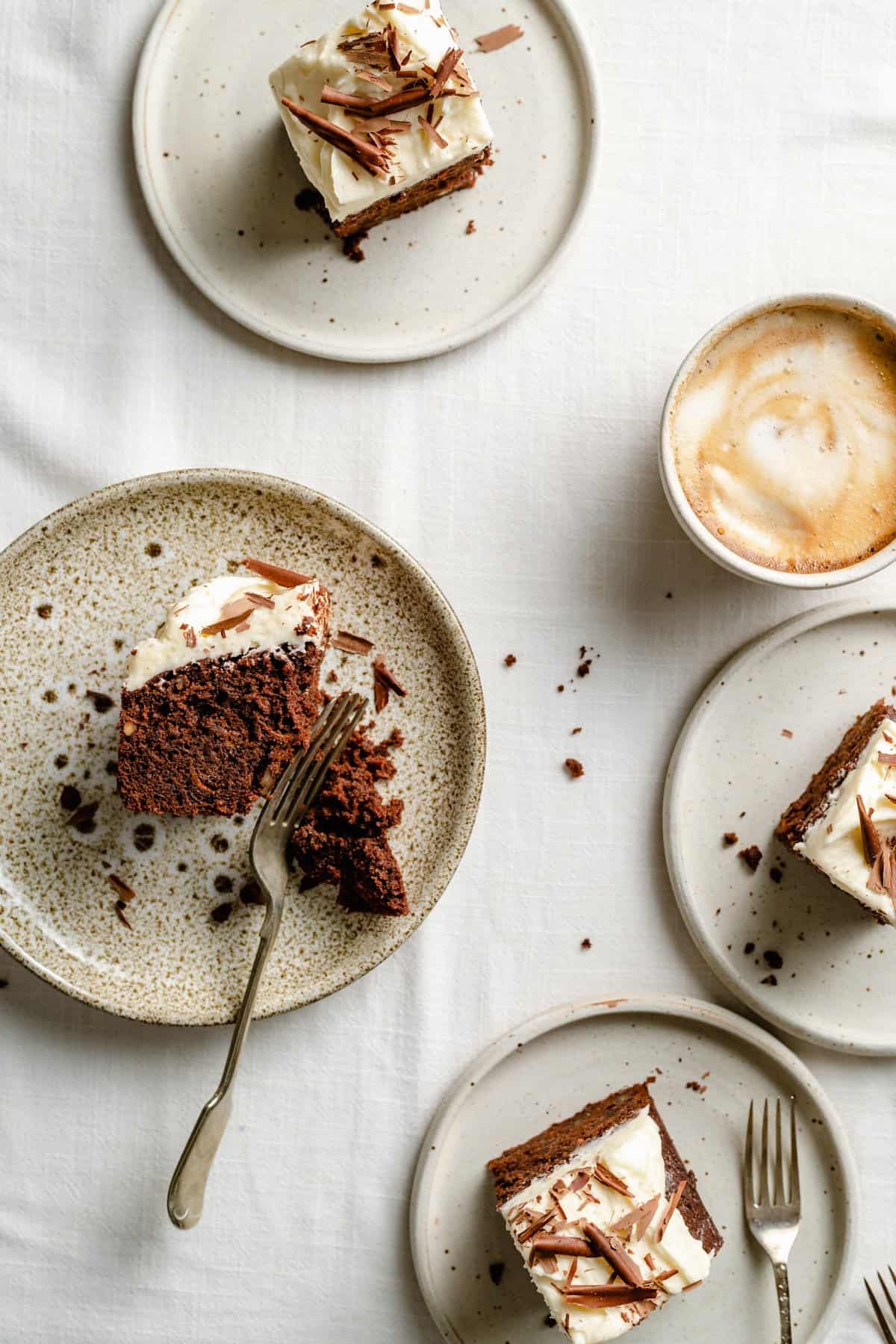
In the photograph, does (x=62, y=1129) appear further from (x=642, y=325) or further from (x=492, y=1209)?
(x=642, y=325)

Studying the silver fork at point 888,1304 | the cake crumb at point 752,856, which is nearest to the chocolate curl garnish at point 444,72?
the cake crumb at point 752,856

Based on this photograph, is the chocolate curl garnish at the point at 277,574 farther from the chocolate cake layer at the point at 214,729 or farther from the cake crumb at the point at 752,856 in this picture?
the cake crumb at the point at 752,856

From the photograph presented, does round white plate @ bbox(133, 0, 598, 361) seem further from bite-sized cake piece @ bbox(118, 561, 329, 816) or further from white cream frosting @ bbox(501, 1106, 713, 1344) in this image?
white cream frosting @ bbox(501, 1106, 713, 1344)

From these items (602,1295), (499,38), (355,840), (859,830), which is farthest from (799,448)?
(602,1295)

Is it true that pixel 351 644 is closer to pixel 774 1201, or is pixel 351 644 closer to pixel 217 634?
pixel 217 634

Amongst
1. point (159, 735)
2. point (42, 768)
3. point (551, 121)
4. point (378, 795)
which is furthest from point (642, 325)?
point (42, 768)
